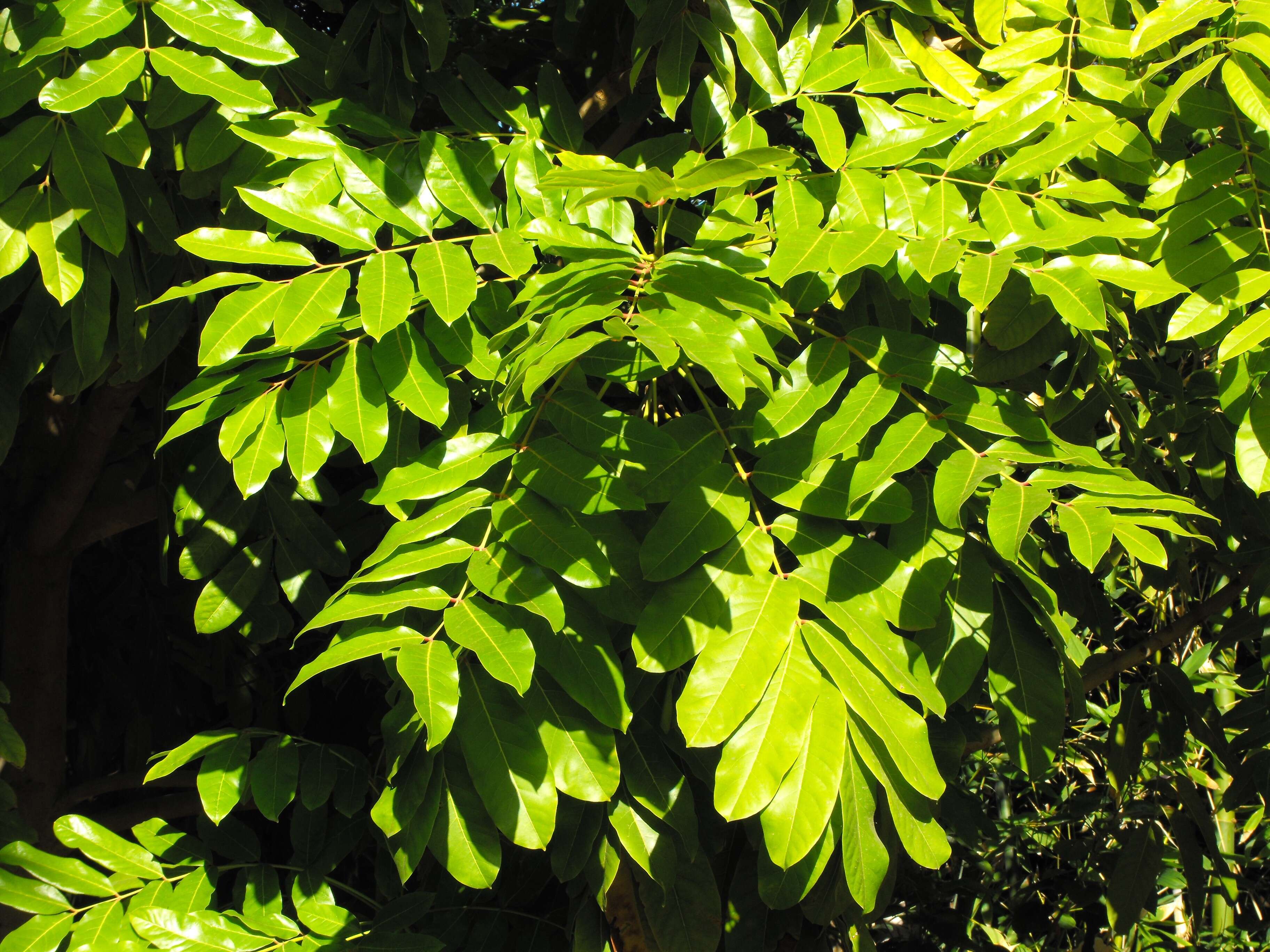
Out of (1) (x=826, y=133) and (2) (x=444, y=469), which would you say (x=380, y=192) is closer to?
(2) (x=444, y=469)

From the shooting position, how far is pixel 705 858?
4.08 ft

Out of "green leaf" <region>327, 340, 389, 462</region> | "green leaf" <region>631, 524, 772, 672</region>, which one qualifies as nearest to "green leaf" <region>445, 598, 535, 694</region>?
"green leaf" <region>631, 524, 772, 672</region>

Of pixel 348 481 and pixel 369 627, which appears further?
pixel 348 481

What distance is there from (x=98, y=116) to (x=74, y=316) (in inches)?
11.7

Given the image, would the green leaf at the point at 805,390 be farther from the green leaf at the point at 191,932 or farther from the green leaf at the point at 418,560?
the green leaf at the point at 191,932

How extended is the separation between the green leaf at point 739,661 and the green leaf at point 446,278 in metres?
0.44

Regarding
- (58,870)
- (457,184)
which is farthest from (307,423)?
(58,870)

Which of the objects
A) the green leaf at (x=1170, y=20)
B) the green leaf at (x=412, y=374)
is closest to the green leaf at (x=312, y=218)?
the green leaf at (x=412, y=374)

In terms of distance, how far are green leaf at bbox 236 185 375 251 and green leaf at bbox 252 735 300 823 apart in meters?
0.77

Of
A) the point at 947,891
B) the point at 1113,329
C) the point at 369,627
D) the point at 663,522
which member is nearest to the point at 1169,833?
the point at 947,891

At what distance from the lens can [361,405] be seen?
113cm

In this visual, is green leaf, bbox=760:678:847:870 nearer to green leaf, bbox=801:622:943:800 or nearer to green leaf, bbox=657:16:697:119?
green leaf, bbox=801:622:943:800

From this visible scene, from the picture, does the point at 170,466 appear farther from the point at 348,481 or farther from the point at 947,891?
the point at 947,891

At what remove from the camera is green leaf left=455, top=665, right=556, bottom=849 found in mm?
955
